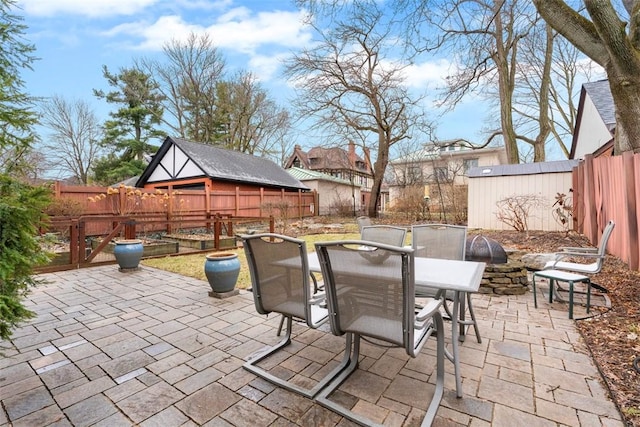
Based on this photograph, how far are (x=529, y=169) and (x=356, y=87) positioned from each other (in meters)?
8.55

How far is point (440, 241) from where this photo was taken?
3240mm

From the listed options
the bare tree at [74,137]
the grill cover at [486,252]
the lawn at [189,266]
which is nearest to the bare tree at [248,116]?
the bare tree at [74,137]

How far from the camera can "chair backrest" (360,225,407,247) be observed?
329 centimetres

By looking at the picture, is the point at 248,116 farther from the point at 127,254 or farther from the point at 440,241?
the point at 440,241

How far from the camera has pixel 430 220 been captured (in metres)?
13.1

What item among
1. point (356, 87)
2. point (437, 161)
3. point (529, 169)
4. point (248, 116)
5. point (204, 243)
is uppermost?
point (248, 116)

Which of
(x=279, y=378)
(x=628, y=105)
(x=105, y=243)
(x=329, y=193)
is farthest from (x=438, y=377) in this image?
(x=329, y=193)

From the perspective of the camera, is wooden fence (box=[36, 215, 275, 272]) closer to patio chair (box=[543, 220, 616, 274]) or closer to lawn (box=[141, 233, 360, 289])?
lawn (box=[141, 233, 360, 289])

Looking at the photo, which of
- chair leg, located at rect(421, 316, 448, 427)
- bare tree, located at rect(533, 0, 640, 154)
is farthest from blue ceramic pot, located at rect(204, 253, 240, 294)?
bare tree, located at rect(533, 0, 640, 154)

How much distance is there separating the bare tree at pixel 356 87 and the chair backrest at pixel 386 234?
1246cm

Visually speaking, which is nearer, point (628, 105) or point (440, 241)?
point (440, 241)

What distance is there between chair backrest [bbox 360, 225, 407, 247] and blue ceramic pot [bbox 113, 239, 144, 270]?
427cm

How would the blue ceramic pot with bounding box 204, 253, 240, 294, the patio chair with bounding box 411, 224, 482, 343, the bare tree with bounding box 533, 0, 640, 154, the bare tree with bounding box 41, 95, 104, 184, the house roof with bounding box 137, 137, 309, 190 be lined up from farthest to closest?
the bare tree with bounding box 41, 95, 104, 184
the house roof with bounding box 137, 137, 309, 190
the bare tree with bounding box 533, 0, 640, 154
the blue ceramic pot with bounding box 204, 253, 240, 294
the patio chair with bounding box 411, 224, 482, 343

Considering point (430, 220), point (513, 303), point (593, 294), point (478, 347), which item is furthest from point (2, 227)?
point (430, 220)
